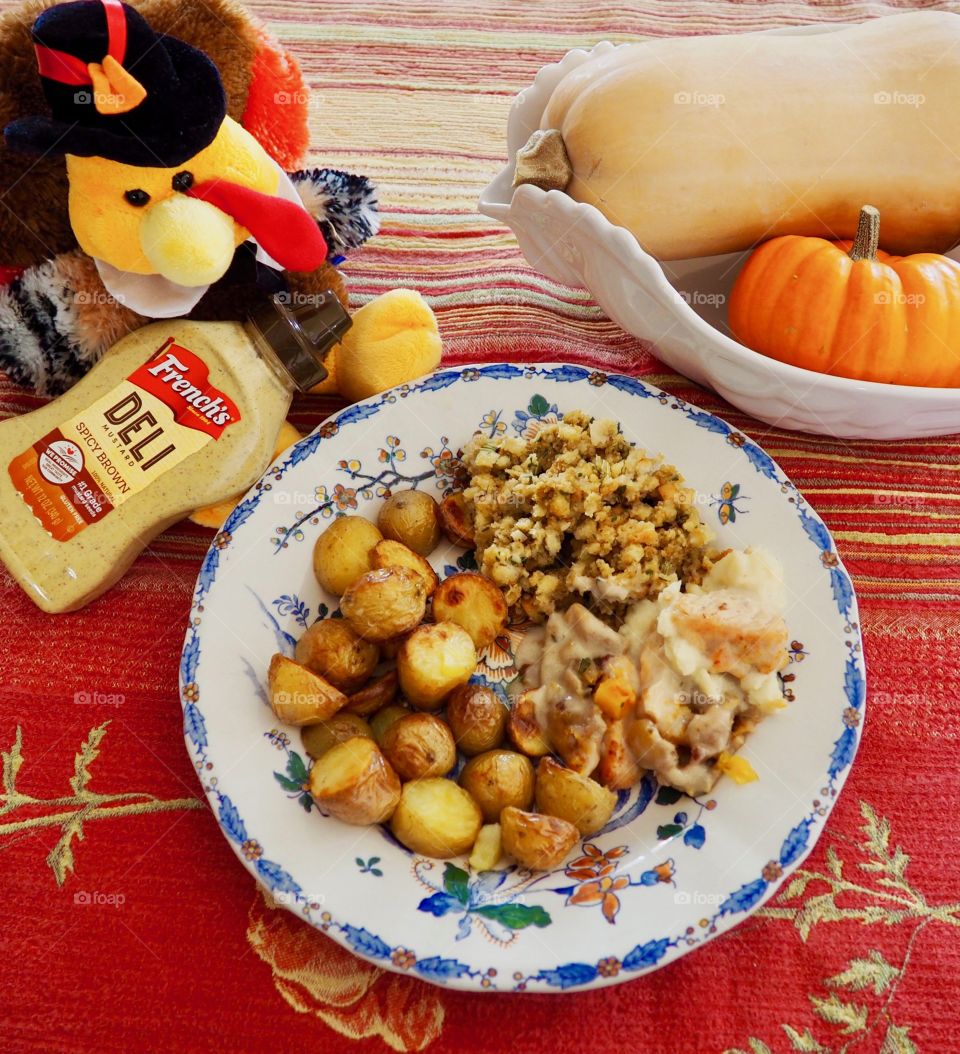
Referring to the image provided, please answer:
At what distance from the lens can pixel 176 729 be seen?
936mm

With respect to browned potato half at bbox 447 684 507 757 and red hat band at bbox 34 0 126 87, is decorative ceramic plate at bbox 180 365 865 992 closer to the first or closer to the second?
browned potato half at bbox 447 684 507 757

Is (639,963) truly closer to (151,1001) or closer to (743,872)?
(743,872)

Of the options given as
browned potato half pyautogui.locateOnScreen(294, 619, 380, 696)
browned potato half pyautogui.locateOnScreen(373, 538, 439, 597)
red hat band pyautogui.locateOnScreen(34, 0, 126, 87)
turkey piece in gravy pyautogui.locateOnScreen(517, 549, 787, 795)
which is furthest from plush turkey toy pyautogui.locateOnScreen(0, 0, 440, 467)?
turkey piece in gravy pyautogui.locateOnScreen(517, 549, 787, 795)

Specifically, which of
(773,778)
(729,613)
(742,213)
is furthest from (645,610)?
(742,213)

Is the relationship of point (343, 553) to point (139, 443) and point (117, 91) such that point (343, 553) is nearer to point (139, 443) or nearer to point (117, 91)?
point (139, 443)

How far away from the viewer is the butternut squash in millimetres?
1028

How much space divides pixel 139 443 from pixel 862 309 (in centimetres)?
84

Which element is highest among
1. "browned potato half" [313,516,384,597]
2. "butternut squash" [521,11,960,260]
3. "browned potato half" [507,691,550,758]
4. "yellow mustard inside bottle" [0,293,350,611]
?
"butternut squash" [521,11,960,260]

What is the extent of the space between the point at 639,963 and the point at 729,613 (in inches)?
13.2

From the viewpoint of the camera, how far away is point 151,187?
88 centimetres

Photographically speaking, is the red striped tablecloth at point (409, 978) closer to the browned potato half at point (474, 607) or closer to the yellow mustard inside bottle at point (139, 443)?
the yellow mustard inside bottle at point (139, 443)

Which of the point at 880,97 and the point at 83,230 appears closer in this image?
the point at 83,230

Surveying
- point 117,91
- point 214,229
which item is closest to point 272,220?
point 214,229

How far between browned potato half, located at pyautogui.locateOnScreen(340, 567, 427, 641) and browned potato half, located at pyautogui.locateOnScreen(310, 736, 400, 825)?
0.12 metres
